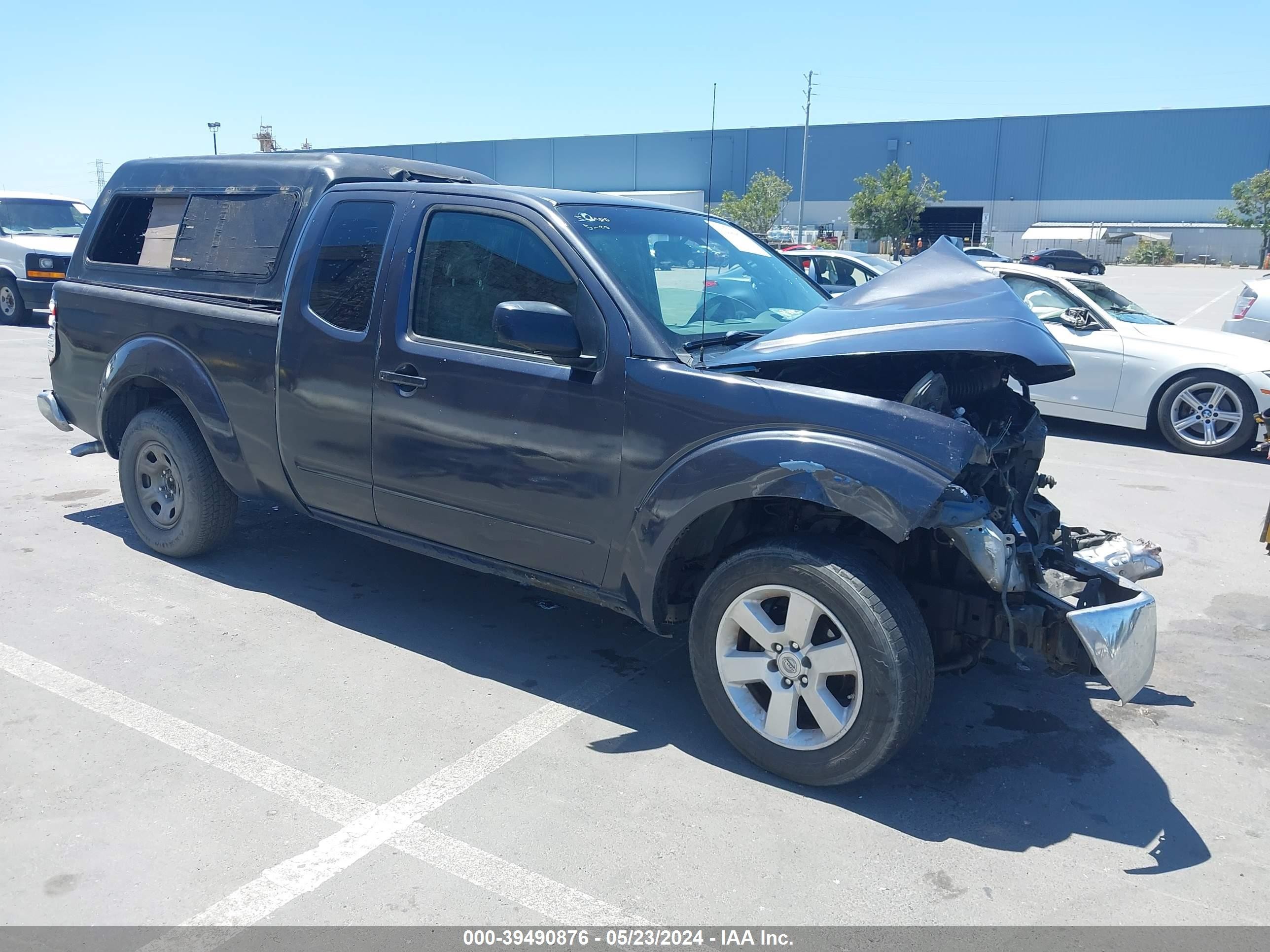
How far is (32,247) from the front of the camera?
16359mm

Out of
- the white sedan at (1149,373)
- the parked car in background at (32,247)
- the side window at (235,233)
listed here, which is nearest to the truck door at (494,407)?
the side window at (235,233)

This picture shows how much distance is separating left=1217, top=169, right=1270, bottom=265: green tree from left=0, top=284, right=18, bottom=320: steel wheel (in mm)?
63260

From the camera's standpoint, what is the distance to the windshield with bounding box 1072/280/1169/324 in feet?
31.9

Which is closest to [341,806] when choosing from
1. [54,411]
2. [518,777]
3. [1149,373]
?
[518,777]

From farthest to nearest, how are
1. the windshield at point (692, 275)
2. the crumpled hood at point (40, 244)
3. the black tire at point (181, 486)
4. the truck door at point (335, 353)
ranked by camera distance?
the crumpled hood at point (40, 244) < the black tire at point (181, 486) < the truck door at point (335, 353) < the windshield at point (692, 275)

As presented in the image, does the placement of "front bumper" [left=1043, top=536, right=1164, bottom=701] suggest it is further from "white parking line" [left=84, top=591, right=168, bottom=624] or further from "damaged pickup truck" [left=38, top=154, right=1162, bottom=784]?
"white parking line" [left=84, top=591, right=168, bottom=624]

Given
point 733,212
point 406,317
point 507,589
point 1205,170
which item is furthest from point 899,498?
point 1205,170

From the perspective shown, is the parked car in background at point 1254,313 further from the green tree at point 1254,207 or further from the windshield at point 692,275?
the green tree at point 1254,207

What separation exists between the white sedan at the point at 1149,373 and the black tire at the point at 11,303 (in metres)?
15.7

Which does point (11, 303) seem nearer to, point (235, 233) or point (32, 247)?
point (32, 247)

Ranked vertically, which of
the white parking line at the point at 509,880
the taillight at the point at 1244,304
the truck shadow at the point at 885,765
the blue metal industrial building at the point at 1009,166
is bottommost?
the white parking line at the point at 509,880

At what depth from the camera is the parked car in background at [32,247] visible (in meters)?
16.4

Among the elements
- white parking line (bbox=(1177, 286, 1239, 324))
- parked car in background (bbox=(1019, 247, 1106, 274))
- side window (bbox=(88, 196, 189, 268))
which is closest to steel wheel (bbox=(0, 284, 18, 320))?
side window (bbox=(88, 196, 189, 268))

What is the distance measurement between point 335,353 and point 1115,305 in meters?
8.30
